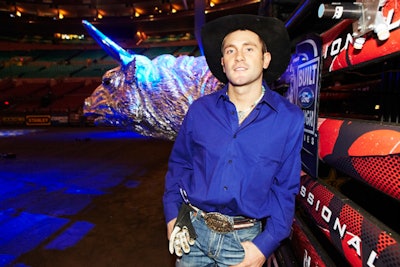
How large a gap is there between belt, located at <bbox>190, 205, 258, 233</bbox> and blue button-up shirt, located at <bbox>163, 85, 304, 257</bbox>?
28mm

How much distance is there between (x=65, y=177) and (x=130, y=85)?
3.09 metres

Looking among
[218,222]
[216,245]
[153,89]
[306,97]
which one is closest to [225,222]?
[218,222]

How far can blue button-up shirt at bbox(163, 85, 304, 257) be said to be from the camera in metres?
1.24

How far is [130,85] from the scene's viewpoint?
3506mm

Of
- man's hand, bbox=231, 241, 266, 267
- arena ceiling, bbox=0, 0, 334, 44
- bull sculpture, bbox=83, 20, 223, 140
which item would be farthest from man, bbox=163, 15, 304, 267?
arena ceiling, bbox=0, 0, 334, 44

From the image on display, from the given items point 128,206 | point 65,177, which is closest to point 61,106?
point 65,177

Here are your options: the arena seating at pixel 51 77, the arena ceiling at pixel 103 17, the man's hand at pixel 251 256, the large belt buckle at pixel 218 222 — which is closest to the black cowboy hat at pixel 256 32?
the large belt buckle at pixel 218 222

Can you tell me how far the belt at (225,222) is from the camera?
1319mm

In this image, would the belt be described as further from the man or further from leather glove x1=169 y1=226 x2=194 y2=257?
leather glove x1=169 y1=226 x2=194 y2=257

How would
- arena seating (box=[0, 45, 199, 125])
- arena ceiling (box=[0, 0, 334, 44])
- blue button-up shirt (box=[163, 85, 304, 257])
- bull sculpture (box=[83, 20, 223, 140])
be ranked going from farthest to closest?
arena ceiling (box=[0, 0, 334, 44])
arena seating (box=[0, 45, 199, 125])
bull sculpture (box=[83, 20, 223, 140])
blue button-up shirt (box=[163, 85, 304, 257])

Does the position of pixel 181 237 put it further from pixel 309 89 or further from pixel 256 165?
pixel 309 89

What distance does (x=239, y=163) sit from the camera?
1255 mm

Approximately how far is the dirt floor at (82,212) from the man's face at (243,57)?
209 cm

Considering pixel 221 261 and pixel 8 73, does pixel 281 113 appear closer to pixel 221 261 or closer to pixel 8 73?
pixel 221 261
